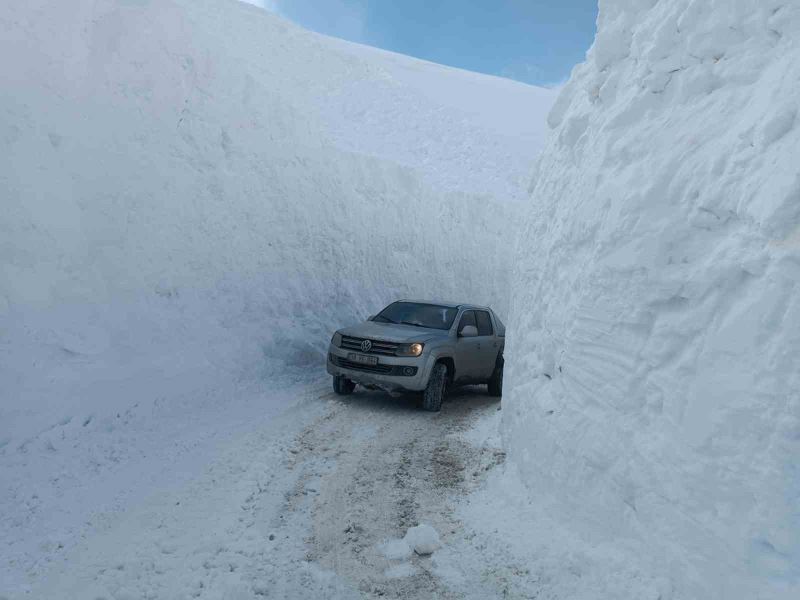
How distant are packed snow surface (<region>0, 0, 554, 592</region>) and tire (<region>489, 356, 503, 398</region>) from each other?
322cm

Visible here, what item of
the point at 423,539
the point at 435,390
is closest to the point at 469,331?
the point at 435,390

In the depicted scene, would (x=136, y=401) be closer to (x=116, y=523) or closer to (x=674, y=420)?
(x=116, y=523)

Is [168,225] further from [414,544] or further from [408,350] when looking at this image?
[414,544]

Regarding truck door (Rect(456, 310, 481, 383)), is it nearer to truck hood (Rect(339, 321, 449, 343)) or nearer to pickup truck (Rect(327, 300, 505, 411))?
pickup truck (Rect(327, 300, 505, 411))

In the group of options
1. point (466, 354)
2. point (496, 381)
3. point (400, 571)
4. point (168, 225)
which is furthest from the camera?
point (496, 381)

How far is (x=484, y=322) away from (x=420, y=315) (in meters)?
1.34

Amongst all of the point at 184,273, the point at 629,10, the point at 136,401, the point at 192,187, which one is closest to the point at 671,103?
the point at 629,10

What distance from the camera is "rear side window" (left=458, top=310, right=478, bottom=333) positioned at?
32.9 feet

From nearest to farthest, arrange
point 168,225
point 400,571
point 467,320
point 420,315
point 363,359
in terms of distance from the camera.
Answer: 1. point 400,571
2. point 363,359
3. point 168,225
4. point 420,315
5. point 467,320

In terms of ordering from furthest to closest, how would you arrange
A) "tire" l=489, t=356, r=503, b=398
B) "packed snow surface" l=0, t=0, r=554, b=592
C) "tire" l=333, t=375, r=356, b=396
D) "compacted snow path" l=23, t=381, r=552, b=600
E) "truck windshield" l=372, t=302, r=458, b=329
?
"tire" l=489, t=356, r=503, b=398 < "truck windshield" l=372, t=302, r=458, b=329 < "tire" l=333, t=375, r=356, b=396 < "packed snow surface" l=0, t=0, r=554, b=592 < "compacted snow path" l=23, t=381, r=552, b=600

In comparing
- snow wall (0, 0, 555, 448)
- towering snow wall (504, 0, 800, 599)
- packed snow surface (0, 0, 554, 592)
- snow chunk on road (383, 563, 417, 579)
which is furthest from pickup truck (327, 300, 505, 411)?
snow chunk on road (383, 563, 417, 579)

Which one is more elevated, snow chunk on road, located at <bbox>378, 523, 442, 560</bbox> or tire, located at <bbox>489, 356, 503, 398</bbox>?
snow chunk on road, located at <bbox>378, 523, 442, 560</bbox>

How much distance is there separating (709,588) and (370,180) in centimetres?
1418

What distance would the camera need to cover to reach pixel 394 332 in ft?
30.3
